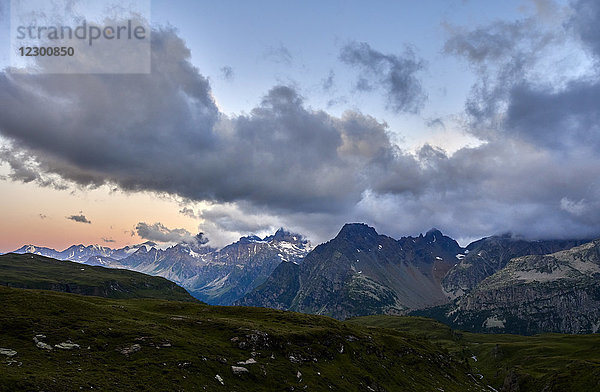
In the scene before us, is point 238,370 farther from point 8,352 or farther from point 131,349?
point 8,352

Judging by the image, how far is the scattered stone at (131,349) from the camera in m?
57.0

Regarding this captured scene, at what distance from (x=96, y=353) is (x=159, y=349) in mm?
9661

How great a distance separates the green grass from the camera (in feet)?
155

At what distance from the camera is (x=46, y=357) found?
4922 centimetres

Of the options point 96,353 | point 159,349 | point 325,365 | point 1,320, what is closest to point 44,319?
point 1,320

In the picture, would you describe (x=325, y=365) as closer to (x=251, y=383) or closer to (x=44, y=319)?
(x=251, y=383)

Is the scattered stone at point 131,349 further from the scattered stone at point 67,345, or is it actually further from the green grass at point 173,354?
the scattered stone at point 67,345

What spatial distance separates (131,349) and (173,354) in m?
6.53

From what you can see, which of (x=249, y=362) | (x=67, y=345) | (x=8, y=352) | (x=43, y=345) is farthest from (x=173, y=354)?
(x=8, y=352)

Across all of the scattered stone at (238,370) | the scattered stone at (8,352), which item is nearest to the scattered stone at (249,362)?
the scattered stone at (238,370)

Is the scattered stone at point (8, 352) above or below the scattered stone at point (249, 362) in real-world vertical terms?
above

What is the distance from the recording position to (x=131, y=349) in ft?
191

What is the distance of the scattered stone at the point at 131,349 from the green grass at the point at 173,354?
0.66 metres

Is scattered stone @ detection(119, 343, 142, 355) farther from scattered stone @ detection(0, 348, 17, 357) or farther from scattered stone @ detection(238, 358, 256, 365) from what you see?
scattered stone @ detection(238, 358, 256, 365)
